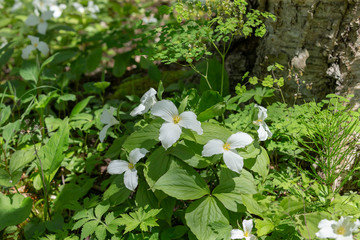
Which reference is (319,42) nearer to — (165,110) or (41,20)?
(165,110)

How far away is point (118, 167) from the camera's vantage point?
1.70 m

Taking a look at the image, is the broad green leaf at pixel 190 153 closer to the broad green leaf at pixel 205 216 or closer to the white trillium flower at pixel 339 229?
the broad green leaf at pixel 205 216

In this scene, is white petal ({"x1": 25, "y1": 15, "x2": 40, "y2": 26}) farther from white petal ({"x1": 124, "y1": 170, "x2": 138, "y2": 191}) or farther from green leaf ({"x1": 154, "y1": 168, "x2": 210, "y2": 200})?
green leaf ({"x1": 154, "y1": 168, "x2": 210, "y2": 200})

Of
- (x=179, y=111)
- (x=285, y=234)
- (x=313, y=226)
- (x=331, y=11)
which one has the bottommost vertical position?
(x=285, y=234)

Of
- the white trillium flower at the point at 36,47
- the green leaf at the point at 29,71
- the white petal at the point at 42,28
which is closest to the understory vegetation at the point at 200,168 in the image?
the green leaf at the point at 29,71

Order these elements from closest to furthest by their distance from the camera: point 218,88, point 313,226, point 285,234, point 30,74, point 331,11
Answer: point 313,226, point 285,234, point 331,11, point 218,88, point 30,74

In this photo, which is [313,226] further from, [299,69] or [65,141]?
[65,141]

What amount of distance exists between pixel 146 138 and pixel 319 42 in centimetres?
131

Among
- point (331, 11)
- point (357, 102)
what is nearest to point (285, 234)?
point (357, 102)

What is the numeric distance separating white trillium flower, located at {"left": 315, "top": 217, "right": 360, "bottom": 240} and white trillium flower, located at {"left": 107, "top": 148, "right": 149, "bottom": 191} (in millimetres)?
876

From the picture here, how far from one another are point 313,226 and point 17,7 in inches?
193

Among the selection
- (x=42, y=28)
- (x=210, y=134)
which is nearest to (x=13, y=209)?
(x=210, y=134)

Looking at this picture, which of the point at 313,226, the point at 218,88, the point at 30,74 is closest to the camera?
the point at 313,226

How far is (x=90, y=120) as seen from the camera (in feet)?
8.14
